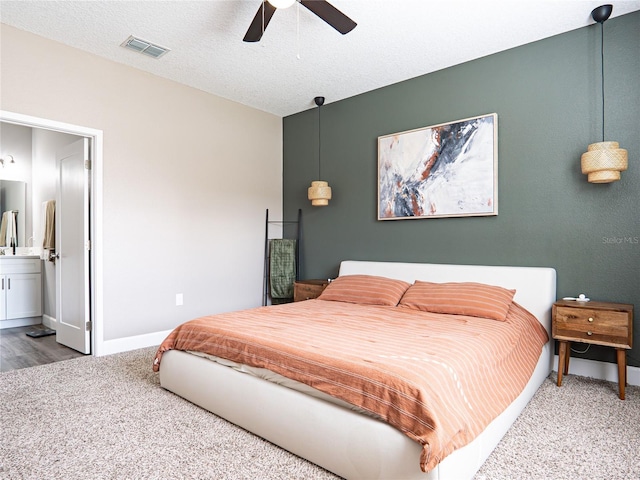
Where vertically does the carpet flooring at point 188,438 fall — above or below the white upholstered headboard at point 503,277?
below

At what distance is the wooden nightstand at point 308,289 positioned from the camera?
14.0 feet

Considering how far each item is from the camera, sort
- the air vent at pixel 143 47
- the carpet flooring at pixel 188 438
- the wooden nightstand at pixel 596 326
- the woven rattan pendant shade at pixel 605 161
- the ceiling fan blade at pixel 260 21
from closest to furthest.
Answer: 1. the carpet flooring at pixel 188 438
2. the ceiling fan blade at pixel 260 21
3. the wooden nightstand at pixel 596 326
4. the woven rattan pendant shade at pixel 605 161
5. the air vent at pixel 143 47

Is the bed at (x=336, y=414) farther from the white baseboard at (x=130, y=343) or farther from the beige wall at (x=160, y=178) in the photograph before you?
the beige wall at (x=160, y=178)

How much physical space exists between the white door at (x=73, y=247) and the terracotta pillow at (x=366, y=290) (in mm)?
2233

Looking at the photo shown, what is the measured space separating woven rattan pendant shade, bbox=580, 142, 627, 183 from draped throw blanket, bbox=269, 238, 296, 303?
3.17 meters

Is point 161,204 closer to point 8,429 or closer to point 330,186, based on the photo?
point 330,186

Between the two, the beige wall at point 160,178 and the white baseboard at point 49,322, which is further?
the white baseboard at point 49,322

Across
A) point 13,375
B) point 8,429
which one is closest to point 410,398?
point 8,429

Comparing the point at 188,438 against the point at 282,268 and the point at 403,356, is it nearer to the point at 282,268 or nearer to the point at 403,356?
the point at 403,356

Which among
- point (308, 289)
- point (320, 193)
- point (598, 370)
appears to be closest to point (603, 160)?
point (598, 370)

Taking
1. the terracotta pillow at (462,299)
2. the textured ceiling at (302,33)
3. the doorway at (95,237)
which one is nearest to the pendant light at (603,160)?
the textured ceiling at (302,33)

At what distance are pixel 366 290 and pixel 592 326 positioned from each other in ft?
5.58

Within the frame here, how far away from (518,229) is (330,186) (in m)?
2.14

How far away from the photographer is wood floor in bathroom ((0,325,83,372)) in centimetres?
349
